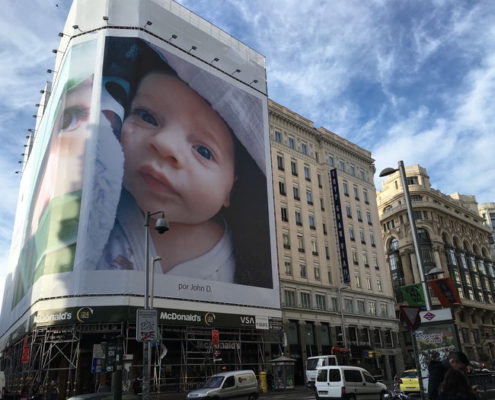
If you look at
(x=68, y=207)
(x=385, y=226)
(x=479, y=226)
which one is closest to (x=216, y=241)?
(x=68, y=207)

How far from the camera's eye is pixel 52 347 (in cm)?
3234

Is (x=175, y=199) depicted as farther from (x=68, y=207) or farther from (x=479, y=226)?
(x=479, y=226)

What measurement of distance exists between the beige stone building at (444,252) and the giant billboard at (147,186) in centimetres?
4158

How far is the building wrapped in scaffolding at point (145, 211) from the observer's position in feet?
106

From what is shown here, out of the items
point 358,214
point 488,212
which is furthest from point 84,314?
point 488,212

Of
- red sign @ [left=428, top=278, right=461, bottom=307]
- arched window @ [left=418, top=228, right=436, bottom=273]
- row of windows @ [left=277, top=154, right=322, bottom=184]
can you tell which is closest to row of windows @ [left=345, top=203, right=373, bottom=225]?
row of windows @ [left=277, top=154, right=322, bottom=184]

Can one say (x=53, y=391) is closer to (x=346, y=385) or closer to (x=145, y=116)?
(x=346, y=385)

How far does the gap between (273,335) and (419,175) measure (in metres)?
54.4

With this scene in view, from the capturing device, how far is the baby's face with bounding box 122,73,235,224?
36.4 meters

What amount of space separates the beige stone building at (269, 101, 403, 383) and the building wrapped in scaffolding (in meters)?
6.39

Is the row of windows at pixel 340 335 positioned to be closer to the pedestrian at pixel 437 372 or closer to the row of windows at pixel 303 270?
the row of windows at pixel 303 270

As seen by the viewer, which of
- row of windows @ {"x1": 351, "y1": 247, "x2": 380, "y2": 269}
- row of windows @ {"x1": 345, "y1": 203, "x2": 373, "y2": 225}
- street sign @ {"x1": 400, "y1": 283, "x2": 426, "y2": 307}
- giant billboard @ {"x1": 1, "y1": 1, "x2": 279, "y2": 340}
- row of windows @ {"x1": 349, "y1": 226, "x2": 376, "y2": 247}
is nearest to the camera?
street sign @ {"x1": 400, "y1": 283, "x2": 426, "y2": 307}

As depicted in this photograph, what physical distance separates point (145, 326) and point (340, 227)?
139ft

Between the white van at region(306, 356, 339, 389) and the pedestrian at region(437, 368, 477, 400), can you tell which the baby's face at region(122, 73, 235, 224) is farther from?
the pedestrian at region(437, 368, 477, 400)
